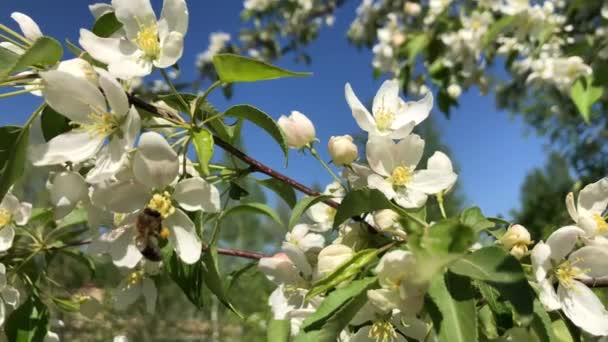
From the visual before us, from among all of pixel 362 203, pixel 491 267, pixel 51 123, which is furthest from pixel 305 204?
pixel 51 123

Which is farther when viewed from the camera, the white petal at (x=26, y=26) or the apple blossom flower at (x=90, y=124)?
the white petal at (x=26, y=26)

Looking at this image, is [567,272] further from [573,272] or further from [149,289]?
[149,289]

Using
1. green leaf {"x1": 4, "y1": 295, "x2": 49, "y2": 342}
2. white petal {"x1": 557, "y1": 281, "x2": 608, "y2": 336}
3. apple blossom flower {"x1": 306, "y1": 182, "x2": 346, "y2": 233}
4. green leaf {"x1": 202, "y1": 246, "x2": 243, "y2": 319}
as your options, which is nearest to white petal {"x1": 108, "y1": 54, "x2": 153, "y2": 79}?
green leaf {"x1": 202, "y1": 246, "x2": 243, "y2": 319}

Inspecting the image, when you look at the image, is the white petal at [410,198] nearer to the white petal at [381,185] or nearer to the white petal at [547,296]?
the white petal at [381,185]

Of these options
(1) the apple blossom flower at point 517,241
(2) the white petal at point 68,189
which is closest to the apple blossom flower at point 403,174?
(1) the apple blossom flower at point 517,241

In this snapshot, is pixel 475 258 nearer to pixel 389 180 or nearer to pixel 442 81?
pixel 389 180
